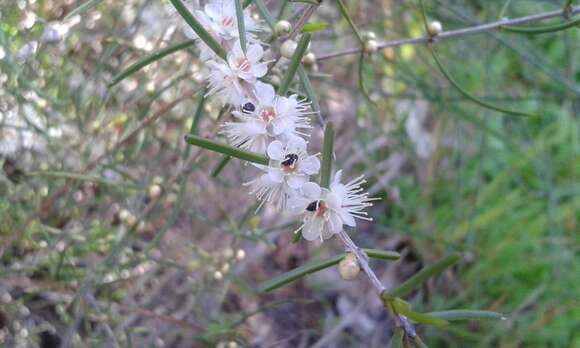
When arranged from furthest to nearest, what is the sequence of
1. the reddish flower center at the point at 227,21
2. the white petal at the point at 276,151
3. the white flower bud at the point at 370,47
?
1. the white flower bud at the point at 370,47
2. the reddish flower center at the point at 227,21
3. the white petal at the point at 276,151

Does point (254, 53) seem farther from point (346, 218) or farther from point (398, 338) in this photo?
point (398, 338)

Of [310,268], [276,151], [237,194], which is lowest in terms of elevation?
[310,268]

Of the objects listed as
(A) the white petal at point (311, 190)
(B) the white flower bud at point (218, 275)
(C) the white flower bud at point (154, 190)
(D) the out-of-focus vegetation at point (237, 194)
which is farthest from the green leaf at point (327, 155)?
(B) the white flower bud at point (218, 275)

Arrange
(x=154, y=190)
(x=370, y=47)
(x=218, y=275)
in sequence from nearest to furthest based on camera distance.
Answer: (x=370, y=47) < (x=154, y=190) < (x=218, y=275)

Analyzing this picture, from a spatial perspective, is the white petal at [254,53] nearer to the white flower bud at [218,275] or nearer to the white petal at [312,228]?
the white petal at [312,228]

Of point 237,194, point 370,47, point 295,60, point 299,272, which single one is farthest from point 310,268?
point 237,194

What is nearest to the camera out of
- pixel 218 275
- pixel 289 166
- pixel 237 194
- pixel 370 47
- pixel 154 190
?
pixel 289 166

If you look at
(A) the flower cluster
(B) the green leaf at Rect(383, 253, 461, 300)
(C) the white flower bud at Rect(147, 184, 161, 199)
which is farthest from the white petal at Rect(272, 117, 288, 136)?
(C) the white flower bud at Rect(147, 184, 161, 199)
